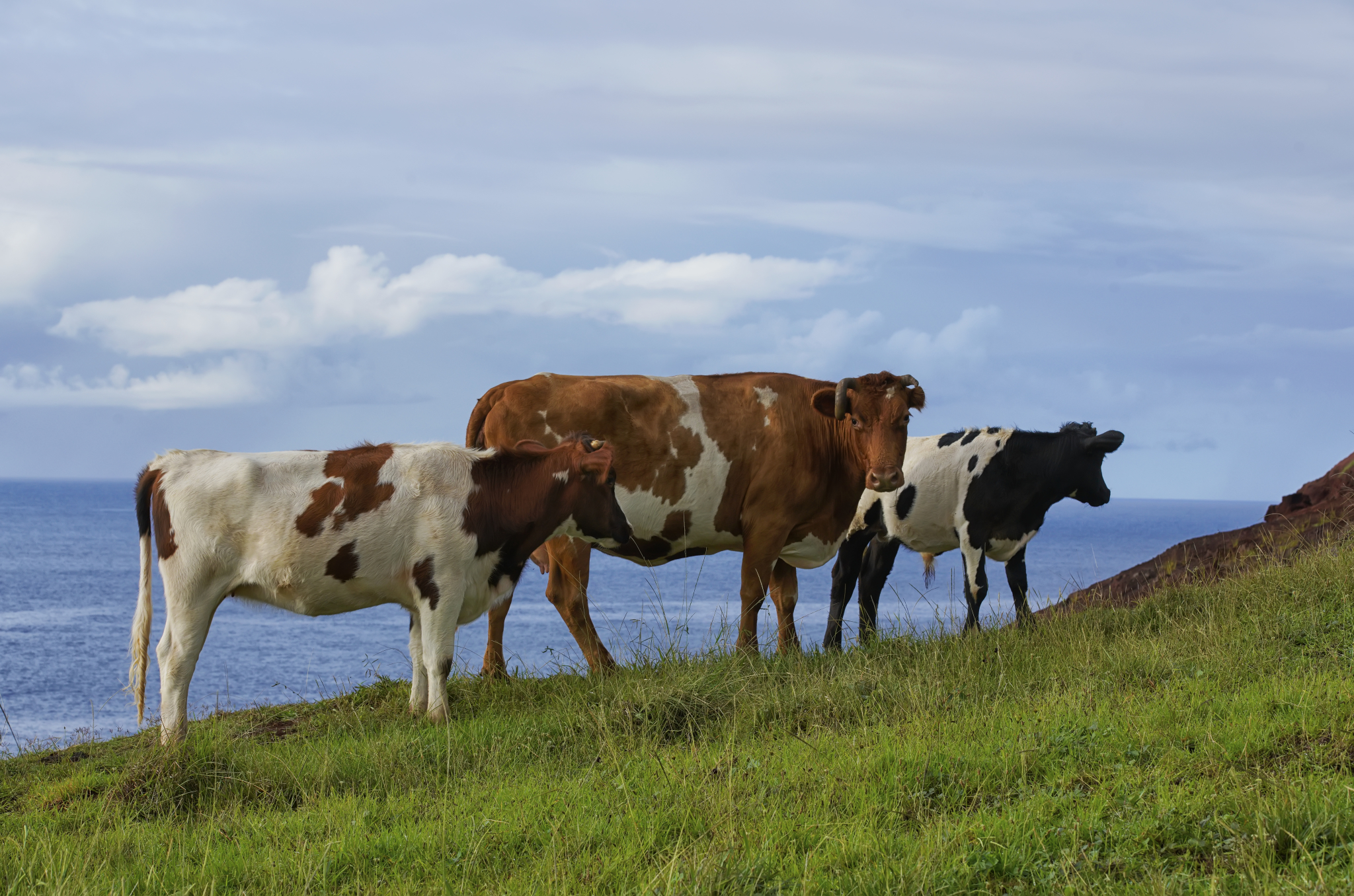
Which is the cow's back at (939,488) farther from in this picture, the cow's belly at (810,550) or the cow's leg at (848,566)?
the cow's belly at (810,550)

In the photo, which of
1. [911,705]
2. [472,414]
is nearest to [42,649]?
[472,414]

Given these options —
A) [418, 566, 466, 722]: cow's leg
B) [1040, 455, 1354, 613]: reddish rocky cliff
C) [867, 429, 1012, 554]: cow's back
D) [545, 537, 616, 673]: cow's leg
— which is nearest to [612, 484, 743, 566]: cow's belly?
[545, 537, 616, 673]: cow's leg

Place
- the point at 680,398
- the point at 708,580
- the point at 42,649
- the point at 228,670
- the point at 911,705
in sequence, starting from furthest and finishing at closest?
the point at 708,580, the point at 42,649, the point at 228,670, the point at 680,398, the point at 911,705

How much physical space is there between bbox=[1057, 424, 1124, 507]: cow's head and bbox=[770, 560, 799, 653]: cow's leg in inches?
144

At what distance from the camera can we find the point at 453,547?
31.9 feet

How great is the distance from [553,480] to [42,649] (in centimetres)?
5972

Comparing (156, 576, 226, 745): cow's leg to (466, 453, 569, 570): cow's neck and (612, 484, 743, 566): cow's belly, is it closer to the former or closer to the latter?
(466, 453, 569, 570): cow's neck

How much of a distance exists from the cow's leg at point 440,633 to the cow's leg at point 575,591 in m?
1.47

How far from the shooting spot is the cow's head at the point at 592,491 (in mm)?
10211

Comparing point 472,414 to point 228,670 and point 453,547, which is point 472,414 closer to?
point 453,547

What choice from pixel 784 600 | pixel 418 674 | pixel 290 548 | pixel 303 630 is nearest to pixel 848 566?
pixel 784 600

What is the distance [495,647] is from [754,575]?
2.68 m

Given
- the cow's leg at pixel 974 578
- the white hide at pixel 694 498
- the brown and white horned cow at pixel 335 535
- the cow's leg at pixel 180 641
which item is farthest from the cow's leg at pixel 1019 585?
the cow's leg at pixel 180 641

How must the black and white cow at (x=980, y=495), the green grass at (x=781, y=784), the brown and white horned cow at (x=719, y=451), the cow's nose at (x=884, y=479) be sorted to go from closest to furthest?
the green grass at (x=781, y=784)
the cow's nose at (x=884, y=479)
the brown and white horned cow at (x=719, y=451)
the black and white cow at (x=980, y=495)
